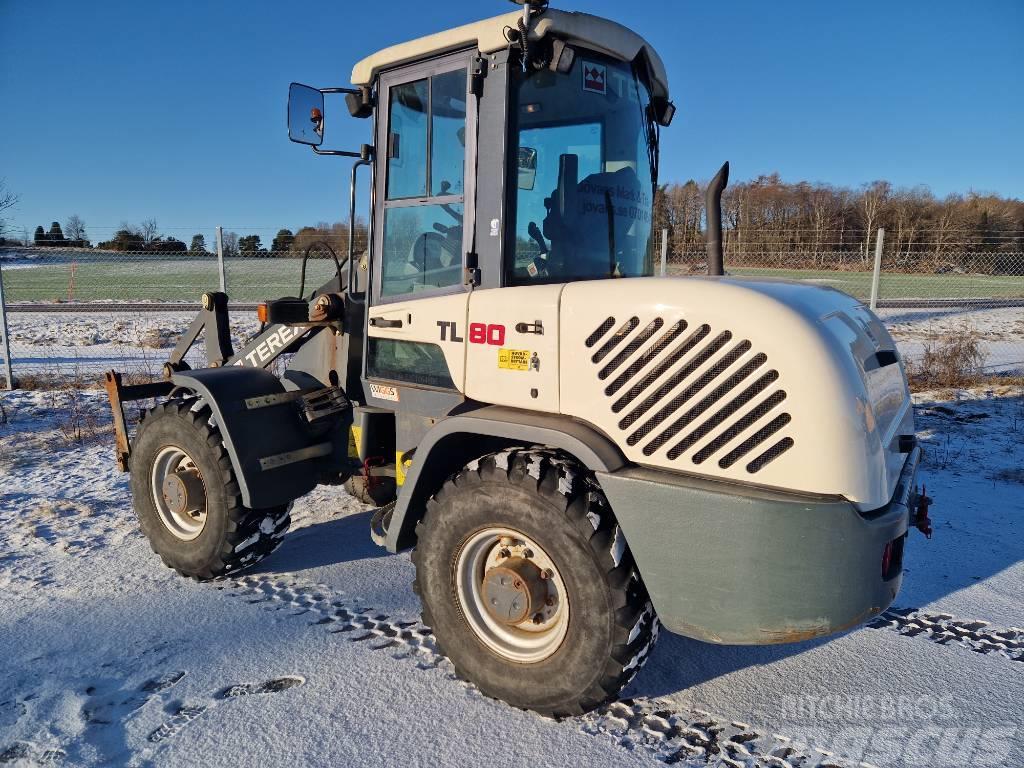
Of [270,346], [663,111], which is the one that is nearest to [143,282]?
[270,346]

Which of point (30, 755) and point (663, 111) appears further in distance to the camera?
A: point (663, 111)

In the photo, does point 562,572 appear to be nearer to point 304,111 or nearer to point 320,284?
point 304,111

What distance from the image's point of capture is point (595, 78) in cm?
328

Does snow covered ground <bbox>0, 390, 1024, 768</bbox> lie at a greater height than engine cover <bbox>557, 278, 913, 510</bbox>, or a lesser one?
lesser

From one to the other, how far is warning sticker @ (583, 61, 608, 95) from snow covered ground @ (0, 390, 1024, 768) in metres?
2.51

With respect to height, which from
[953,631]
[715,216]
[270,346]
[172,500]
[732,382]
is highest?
[715,216]

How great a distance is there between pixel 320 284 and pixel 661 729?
5.21m

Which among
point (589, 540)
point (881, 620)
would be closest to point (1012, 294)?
point (881, 620)

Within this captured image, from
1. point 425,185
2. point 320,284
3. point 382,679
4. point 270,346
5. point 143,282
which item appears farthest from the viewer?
point 143,282

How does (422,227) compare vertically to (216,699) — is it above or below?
above

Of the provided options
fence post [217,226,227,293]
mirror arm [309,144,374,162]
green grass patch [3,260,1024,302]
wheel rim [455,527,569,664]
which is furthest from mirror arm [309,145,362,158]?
green grass patch [3,260,1024,302]

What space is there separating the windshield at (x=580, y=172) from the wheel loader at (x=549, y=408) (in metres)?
0.01

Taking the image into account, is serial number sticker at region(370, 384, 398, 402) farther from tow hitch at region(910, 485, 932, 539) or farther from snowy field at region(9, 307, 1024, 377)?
snowy field at region(9, 307, 1024, 377)

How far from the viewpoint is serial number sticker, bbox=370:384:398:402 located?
11.7 ft
